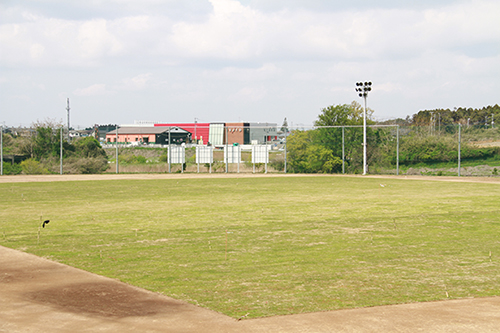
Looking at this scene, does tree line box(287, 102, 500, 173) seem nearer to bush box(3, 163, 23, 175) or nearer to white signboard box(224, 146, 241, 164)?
white signboard box(224, 146, 241, 164)

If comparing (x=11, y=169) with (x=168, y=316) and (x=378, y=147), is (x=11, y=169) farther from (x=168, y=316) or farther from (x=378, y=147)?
(x=168, y=316)

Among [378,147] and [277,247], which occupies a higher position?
[378,147]

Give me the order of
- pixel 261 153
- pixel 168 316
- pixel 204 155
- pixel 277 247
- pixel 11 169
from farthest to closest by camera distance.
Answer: pixel 204 155 < pixel 261 153 < pixel 11 169 < pixel 277 247 < pixel 168 316

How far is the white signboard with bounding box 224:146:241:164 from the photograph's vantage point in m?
38.6

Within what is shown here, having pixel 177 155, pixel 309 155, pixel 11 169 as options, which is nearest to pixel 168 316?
pixel 309 155

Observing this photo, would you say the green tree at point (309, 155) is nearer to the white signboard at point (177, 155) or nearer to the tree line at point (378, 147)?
the tree line at point (378, 147)

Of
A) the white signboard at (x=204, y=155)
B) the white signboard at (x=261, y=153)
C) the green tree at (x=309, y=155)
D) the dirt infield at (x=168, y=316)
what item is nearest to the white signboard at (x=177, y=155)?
the white signboard at (x=204, y=155)

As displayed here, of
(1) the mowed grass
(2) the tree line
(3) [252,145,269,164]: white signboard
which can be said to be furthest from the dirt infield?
(3) [252,145,269,164]: white signboard

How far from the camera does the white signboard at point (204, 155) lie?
38.6 metres

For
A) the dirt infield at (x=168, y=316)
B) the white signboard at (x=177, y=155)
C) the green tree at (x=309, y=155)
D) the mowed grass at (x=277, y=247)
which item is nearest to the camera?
the dirt infield at (x=168, y=316)

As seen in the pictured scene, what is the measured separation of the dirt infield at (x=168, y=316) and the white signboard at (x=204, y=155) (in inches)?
1259

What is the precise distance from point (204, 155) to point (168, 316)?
3345 cm

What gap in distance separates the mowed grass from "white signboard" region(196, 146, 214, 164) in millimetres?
21281

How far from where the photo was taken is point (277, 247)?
30.5 feet
